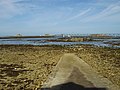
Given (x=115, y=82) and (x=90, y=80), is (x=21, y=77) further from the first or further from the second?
(x=115, y=82)

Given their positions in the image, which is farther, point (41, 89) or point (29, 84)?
point (29, 84)

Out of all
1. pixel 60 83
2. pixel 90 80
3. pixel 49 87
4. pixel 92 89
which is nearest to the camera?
pixel 92 89

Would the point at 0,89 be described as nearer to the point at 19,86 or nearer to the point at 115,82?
the point at 19,86

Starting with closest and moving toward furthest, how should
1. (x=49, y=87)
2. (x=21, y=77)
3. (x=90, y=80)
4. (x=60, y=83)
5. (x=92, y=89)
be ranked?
(x=92, y=89), (x=49, y=87), (x=60, y=83), (x=90, y=80), (x=21, y=77)

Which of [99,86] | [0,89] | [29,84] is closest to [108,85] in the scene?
[99,86]

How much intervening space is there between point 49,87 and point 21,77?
4.00 metres

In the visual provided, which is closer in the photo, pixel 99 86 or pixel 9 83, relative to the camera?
pixel 99 86

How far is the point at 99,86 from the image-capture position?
10.4 meters

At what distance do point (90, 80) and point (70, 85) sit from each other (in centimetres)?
175

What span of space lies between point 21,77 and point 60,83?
3.68 m

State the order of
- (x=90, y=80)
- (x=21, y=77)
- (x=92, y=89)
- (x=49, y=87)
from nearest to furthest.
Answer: (x=92, y=89)
(x=49, y=87)
(x=90, y=80)
(x=21, y=77)

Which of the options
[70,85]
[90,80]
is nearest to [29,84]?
[70,85]

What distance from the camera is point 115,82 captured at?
37.9 feet

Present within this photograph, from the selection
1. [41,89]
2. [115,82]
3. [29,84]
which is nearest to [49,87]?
[41,89]
